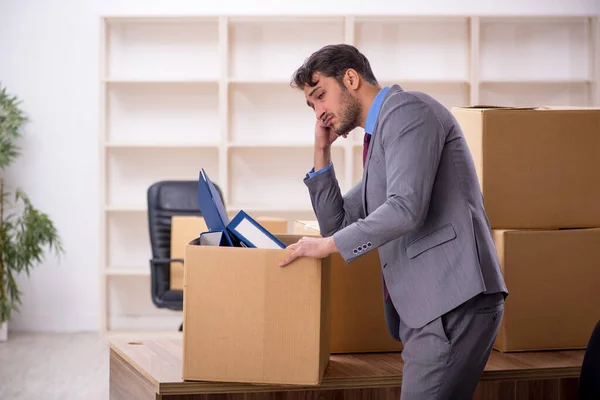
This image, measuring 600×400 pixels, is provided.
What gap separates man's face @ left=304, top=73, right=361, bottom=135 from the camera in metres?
1.95

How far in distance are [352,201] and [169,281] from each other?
2.81 meters

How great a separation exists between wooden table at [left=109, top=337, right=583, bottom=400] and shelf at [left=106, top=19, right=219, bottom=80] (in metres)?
3.77

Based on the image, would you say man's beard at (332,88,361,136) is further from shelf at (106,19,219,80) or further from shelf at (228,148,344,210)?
shelf at (106,19,219,80)

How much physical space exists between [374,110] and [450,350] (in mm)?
569

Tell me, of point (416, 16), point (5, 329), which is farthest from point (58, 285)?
point (416, 16)

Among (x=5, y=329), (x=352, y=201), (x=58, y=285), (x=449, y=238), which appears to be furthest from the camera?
(x=58, y=285)

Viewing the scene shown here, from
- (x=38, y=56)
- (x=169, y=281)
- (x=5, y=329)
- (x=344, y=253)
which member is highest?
(x=38, y=56)

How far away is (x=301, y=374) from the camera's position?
1912mm

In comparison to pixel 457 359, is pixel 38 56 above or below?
above

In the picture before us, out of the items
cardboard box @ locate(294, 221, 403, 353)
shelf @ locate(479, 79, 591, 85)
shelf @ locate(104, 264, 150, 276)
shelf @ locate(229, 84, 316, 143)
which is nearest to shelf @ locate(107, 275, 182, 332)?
shelf @ locate(104, 264, 150, 276)

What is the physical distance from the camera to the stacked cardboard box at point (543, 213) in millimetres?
2244

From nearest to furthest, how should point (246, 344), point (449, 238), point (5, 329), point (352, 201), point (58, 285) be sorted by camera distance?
point (449, 238), point (246, 344), point (352, 201), point (5, 329), point (58, 285)

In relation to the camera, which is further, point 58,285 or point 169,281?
point 58,285

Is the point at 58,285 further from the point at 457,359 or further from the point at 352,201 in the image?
the point at 457,359
